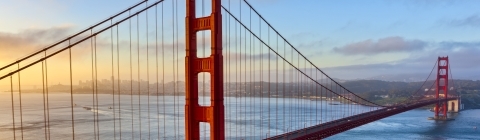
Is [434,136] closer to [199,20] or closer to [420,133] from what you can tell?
[420,133]

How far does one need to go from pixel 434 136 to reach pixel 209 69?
1080 inches

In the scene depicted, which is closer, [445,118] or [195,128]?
[195,128]

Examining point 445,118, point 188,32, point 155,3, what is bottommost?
point 445,118

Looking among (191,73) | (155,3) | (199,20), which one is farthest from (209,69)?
(155,3)

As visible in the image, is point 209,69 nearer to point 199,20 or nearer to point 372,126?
point 199,20

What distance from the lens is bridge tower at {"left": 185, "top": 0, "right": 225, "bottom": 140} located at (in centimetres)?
664

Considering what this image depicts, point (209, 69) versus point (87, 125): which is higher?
point (209, 69)

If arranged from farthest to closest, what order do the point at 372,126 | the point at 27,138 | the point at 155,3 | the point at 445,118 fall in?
the point at 445,118 < the point at 372,126 < the point at 27,138 < the point at 155,3

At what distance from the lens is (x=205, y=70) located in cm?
683

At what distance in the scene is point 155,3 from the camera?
28.6ft

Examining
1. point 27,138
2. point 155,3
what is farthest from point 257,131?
point 155,3

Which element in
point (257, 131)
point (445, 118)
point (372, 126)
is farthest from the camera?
point (445, 118)

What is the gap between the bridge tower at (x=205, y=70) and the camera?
6645mm

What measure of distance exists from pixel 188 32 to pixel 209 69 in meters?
0.81
